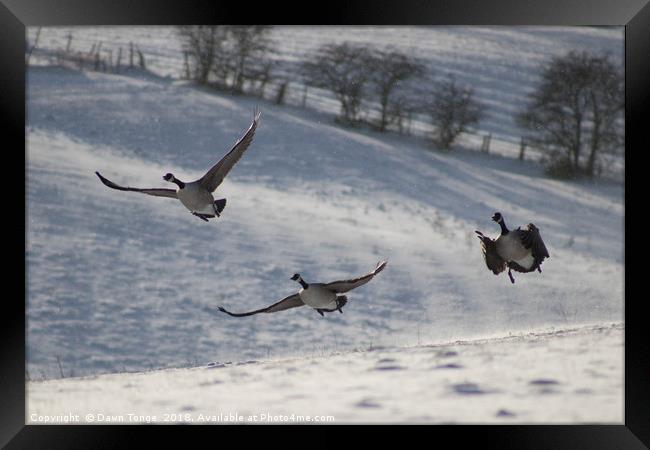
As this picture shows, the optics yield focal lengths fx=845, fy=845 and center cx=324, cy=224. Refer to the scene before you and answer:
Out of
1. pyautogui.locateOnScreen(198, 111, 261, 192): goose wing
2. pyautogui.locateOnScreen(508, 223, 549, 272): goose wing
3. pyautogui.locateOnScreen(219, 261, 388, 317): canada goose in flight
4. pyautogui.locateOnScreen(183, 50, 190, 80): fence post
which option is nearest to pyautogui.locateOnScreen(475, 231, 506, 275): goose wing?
pyautogui.locateOnScreen(508, 223, 549, 272): goose wing

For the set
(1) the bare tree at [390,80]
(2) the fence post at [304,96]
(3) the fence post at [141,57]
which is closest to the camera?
(3) the fence post at [141,57]

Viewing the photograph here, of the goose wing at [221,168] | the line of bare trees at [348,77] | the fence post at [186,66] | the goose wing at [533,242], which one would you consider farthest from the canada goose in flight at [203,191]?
the fence post at [186,66]

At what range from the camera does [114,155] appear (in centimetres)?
1217

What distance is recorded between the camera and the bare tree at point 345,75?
1368 cm

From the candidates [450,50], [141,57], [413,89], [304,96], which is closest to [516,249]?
[304,96]

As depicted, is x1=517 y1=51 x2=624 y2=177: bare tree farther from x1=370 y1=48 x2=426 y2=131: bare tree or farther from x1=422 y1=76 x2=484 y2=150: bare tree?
x1=370 y1=48 x2=426 y2=131: bare tree

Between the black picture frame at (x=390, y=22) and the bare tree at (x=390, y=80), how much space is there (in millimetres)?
8773

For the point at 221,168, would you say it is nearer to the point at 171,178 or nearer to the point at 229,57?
the point at 171,178

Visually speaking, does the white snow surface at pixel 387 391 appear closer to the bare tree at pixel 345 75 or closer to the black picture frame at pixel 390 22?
the black picture frame at pixel 390 22

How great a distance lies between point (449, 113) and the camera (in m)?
14.2

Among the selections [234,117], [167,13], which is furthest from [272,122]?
[167,13]

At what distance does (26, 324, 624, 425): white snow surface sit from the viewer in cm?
478

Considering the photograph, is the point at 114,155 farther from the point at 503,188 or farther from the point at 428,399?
the point at 428,399

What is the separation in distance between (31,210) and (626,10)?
320 inches
